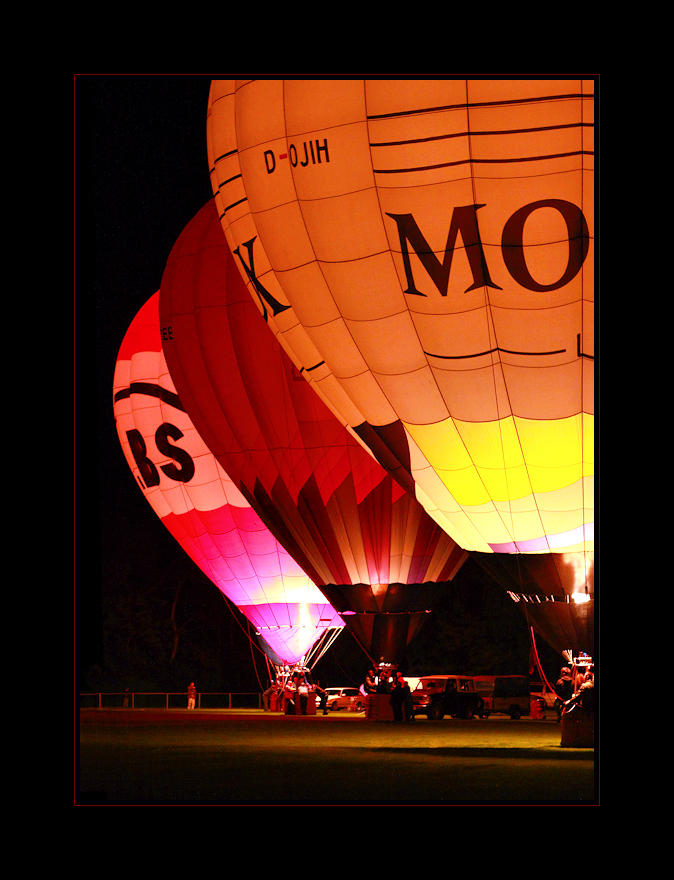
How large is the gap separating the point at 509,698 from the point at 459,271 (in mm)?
10123

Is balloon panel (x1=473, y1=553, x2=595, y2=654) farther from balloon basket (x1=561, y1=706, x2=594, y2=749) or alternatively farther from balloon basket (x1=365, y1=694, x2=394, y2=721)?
balloon basket (x1=365, y1=694, x2=394, y2=721)

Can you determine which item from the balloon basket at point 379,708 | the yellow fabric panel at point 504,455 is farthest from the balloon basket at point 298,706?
the yellow fabric panel at point 504,455

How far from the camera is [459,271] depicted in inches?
346

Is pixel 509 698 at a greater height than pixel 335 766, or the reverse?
pixel 335 766

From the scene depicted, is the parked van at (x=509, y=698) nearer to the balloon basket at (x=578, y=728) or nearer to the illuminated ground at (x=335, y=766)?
the illuminated ground at (x=335, y=766)

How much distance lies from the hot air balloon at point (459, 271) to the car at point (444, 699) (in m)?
6.79

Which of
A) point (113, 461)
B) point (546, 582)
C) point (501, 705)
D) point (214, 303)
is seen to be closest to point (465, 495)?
point (546, 582)

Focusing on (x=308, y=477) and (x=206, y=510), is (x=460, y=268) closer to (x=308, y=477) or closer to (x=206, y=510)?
(x=308, y=477)

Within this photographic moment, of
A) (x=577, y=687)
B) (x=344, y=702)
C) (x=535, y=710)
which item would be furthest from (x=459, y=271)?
(x=344, y=702)

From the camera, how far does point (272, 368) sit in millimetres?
14562

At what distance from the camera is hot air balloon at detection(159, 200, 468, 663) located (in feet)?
45.6

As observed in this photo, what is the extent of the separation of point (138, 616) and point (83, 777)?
24801 mm

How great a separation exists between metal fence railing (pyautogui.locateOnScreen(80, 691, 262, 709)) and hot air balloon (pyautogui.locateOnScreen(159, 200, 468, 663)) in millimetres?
9654

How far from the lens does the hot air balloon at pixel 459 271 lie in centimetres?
851
